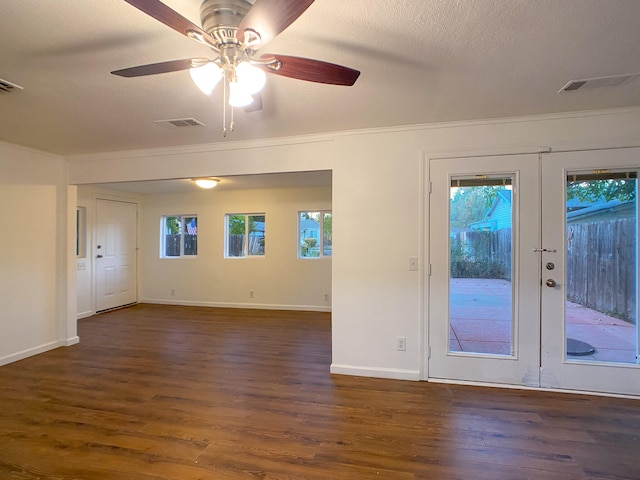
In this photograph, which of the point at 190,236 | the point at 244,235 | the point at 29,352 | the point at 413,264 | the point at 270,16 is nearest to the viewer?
the point at 270,16

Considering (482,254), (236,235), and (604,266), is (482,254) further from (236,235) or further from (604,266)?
(236,235)

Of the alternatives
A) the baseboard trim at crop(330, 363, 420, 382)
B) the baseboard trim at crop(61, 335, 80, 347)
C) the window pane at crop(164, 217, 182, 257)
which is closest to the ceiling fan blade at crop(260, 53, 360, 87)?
the baseboard trim at crop(330, 363, 420, 382)

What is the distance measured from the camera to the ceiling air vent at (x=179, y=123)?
2.76m

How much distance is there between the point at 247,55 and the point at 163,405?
258 cm

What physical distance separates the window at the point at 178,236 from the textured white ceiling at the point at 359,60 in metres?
3.87

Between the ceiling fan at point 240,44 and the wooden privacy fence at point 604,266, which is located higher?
the ceiling fan at point 240,44

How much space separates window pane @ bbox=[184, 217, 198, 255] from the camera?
667 cm

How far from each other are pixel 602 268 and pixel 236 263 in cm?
537

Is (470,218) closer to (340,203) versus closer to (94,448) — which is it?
(340,203)

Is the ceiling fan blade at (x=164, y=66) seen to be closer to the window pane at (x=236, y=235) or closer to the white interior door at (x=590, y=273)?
the white interior door at (x=590, y=273)

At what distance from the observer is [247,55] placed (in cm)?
140

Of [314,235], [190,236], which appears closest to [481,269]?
[314,235]

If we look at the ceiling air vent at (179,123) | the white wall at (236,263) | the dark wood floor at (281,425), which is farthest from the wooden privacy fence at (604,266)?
the white wall at (236,263)

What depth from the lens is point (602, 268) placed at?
8.84 ft
